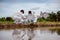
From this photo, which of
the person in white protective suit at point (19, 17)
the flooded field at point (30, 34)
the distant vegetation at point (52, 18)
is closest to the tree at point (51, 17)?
the distant vegetation at point (52, 18)

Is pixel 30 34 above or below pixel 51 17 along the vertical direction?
below

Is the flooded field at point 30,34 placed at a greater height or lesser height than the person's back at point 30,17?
lesser

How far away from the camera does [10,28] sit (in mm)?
1727

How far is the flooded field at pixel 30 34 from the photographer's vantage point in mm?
1716

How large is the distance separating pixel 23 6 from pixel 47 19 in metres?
0.26

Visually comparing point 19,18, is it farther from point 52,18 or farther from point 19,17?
point 52,18

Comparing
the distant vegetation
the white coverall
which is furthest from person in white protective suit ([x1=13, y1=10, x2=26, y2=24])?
the distant vegetation

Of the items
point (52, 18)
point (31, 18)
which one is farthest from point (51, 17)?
point (31, 18)

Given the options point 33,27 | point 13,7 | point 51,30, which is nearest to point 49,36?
point 51,30

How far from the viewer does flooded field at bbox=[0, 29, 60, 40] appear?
1716 millimetres

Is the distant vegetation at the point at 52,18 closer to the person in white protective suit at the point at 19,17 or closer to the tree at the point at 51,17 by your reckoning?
the tree at the point at 51,17

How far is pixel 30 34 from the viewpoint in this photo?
1741 mm

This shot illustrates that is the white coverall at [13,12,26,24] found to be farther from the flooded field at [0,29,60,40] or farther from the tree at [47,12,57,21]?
the tree at [47,12,57,21]

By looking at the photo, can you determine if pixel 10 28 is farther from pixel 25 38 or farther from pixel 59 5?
pixel 59 5
